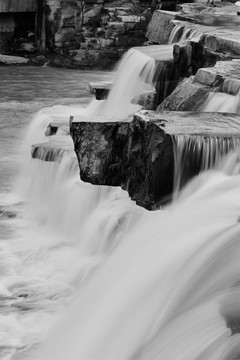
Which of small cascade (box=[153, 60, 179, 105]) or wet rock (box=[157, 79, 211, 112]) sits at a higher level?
wet rock (box=[157, 79, 211, 112])

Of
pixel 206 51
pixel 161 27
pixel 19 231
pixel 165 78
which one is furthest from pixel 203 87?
pixel 161 27

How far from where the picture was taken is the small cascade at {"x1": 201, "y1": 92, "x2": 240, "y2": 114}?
8.09 meters

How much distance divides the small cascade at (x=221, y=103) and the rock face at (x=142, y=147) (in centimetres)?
61

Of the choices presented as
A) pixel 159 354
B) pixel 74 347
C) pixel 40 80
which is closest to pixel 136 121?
pixel 74 347

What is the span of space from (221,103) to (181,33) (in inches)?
198

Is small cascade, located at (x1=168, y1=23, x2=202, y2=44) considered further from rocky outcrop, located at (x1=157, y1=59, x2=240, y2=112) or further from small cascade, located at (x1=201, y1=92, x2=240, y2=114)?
small cascade, located at (x1=201, y1=92, x2=240, y2=114)

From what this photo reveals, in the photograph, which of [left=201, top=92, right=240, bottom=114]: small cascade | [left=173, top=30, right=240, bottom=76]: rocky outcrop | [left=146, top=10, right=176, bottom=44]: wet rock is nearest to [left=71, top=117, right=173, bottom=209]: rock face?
[left=201, top=92, right=240, bottom=114]: small cascade

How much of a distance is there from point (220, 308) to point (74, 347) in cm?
135

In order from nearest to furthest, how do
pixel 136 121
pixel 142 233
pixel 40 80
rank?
pixel 142 233
pixel 136 121
pixel 40 80

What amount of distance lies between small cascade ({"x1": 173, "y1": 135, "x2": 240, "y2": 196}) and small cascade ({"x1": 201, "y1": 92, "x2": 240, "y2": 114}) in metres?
1.37

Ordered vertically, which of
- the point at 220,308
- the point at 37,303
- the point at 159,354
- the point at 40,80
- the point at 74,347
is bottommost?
the point at 40,80

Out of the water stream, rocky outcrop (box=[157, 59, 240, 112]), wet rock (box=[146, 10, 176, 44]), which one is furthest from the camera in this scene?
wet rock (box=[146, 10, 176, 44])

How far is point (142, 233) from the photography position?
6.71 metres

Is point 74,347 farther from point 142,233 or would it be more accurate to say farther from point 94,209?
A: point 94,209
